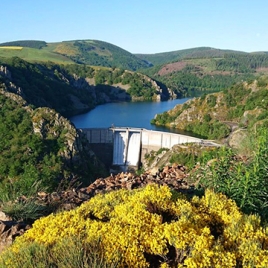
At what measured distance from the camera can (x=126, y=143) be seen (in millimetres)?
52562

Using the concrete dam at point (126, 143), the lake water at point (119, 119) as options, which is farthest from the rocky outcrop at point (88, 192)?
the lake water at point (119, 119)

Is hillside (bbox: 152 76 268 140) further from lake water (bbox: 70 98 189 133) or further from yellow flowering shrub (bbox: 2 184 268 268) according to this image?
yellow flowering shrub (bbox: 2 184 268 268)

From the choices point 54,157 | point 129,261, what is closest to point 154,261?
point 129,261

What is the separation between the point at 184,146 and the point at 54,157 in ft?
52.2

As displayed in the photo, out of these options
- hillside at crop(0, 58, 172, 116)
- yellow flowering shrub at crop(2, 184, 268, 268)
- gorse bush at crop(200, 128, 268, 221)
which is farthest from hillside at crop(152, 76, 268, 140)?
yellow flowering shrub at crop(2, 184, 268, 268)

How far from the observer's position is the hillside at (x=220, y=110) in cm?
6981

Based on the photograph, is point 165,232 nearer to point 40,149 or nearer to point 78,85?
point 40,149

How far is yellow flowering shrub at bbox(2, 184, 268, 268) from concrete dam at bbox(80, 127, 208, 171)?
146ft

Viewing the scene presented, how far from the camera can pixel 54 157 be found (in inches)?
1663

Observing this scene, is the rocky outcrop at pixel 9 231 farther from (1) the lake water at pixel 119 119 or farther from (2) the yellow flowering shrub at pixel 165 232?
(1) the lake water at pixel 119 119

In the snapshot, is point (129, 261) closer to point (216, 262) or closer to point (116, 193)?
point (216, 262)

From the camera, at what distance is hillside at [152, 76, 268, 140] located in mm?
69812

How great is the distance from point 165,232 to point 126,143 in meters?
46.7

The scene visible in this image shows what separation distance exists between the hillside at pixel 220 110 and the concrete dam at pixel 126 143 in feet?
56.6
